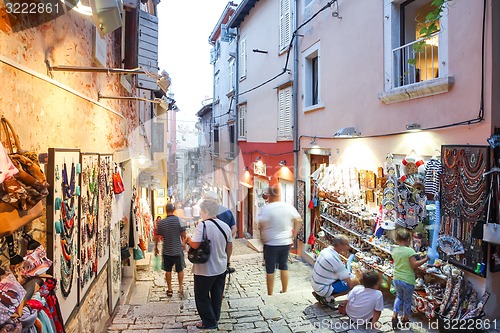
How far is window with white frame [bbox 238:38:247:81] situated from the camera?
53.6 feet

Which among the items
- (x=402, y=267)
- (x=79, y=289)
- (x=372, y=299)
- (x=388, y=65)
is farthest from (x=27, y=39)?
(x=388, y=65)

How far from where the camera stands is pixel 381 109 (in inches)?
262

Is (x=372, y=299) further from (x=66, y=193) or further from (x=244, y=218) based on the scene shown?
(x=244, y=218)

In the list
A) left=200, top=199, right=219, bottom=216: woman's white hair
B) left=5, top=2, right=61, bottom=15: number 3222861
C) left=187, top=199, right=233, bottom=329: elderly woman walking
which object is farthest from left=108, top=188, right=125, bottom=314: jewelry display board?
left=5, top=2, right=61, bottom=15: number 3222861

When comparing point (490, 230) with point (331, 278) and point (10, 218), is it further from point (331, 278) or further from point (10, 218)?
point (10, 218)

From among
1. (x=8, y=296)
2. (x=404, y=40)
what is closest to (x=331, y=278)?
(x=404, y=40)

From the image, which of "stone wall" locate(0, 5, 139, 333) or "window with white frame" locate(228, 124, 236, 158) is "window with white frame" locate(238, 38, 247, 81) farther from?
"stone wall" locate(0, 5, 139, 333)

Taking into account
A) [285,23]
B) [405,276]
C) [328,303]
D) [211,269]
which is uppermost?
[285,23]

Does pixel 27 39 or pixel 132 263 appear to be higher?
pixel 27 39

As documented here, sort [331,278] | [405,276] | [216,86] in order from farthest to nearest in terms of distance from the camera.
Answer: [216,86] < [331,278] < [405,276]

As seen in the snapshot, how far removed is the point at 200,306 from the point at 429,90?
4424 mm

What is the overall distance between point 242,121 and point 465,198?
1296cm

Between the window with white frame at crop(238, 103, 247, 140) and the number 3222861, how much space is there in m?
13.6

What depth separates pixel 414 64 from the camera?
607 centimetres
